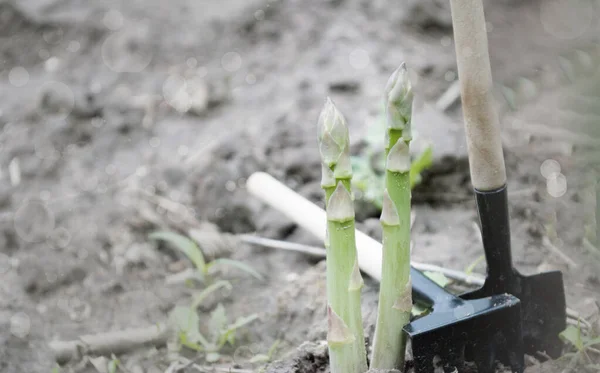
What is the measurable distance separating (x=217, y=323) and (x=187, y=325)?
8cm

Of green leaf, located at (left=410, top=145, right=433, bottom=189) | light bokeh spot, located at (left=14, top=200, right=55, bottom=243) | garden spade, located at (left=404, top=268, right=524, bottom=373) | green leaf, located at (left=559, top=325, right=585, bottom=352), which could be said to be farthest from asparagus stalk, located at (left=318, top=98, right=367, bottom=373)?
light bokeh spot, located at (left=14, top=200, right=55, bottom=243)

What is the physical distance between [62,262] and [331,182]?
1.31 metres

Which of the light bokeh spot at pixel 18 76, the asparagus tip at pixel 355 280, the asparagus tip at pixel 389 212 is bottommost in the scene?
the light bokeh spot at pixel 18 76

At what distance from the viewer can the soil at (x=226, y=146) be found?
200 centimetres

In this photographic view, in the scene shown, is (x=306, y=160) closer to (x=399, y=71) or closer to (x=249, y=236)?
(x=249, y=236)

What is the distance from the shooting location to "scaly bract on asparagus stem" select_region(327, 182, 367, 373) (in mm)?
1285

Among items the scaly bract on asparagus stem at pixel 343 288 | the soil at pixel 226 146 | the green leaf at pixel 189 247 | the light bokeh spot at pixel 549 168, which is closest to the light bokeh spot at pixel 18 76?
the soil at pixel 226 146

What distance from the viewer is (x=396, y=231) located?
1.35 metres

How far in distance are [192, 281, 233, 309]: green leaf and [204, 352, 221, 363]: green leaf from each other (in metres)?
0.17

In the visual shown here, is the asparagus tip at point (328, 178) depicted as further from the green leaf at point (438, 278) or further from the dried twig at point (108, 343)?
the dried twig at point (108, 343)

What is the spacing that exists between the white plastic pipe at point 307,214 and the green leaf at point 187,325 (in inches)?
15.8

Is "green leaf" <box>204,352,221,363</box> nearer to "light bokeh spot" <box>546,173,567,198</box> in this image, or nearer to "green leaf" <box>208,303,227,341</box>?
→ "green leaf" <box>208,303,227,341</box>

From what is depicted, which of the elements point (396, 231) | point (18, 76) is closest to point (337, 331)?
point (396, 231)

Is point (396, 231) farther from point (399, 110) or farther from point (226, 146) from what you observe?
point (226, 146)
